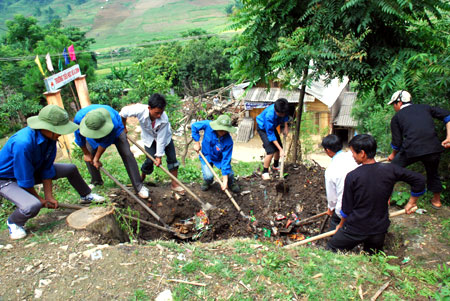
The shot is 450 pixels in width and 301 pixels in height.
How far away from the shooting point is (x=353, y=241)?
11.5 ft

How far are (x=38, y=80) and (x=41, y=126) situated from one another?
25181 mm

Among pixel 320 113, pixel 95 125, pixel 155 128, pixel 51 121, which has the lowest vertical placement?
pixel 320 113

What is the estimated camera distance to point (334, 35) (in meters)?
4.77

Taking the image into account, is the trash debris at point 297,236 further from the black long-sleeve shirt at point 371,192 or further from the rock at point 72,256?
the rock at point 72,256

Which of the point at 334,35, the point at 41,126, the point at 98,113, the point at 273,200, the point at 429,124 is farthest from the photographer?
the point at 273,200

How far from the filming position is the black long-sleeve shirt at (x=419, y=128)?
4.39 metres

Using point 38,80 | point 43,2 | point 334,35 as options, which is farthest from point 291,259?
point 43,2

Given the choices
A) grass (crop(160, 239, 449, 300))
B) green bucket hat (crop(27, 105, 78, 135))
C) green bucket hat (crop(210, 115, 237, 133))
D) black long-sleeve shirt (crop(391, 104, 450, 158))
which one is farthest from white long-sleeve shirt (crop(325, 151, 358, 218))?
green bucket hat (crop(27, 105, 78, 135))

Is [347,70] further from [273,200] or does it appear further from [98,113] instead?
[98,113]

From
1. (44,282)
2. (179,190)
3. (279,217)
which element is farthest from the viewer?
(179,190)

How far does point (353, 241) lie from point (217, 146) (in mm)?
2762

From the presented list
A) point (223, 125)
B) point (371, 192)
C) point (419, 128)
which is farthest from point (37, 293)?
point (419, 128)

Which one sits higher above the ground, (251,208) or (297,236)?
(251,208)

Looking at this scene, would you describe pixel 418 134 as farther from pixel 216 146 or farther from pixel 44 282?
pixel 44 282
